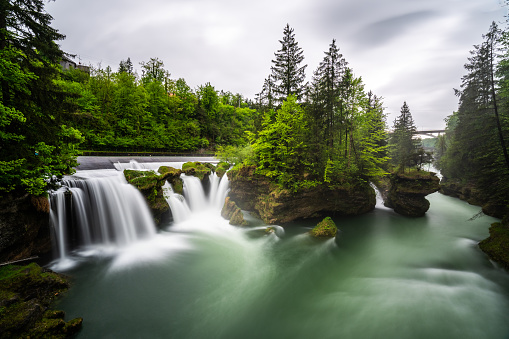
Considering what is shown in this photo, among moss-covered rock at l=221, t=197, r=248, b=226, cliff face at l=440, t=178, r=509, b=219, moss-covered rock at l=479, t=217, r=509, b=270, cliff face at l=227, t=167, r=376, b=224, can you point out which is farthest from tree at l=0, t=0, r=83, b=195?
cliff face at l=440, t=178, r=509, b=219

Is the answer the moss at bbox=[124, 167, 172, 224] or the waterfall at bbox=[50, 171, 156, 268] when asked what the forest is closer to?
the waterfall at bbox=[50, 171, 156, 268]

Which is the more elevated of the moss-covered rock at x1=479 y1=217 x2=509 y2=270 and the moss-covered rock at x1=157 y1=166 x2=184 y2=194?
the moss-covered rock at x1=157 y1=166 x2=184 y2=194

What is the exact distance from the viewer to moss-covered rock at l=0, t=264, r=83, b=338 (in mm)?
4496

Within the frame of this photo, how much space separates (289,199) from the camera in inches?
566

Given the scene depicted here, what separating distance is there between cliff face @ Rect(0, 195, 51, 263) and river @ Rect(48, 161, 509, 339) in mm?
1317

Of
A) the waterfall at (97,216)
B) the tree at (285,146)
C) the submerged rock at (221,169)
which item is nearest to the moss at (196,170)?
the submerged rock at (221,169)

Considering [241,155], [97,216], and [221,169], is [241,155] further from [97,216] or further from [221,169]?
[97,216]

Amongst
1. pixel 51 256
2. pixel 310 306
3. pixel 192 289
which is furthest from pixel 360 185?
pixel 51 256

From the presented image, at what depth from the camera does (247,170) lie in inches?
640

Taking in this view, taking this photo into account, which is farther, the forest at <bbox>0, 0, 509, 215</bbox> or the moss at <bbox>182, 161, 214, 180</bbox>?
the moss at <bbox>182, 161, 214, 180</bbox>

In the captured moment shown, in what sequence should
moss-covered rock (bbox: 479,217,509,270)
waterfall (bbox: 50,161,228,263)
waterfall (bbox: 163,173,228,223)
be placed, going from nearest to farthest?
moss-covered rock (bbox: 479,217,509,270) < waterfall (bbox: 50,161,228,263) < waterfall (bbox: 163,173,228,223)

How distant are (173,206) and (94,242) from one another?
205 inches

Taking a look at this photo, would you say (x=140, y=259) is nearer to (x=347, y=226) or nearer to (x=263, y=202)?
(x=263, y=202)

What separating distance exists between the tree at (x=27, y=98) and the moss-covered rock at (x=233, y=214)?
33.3ft
